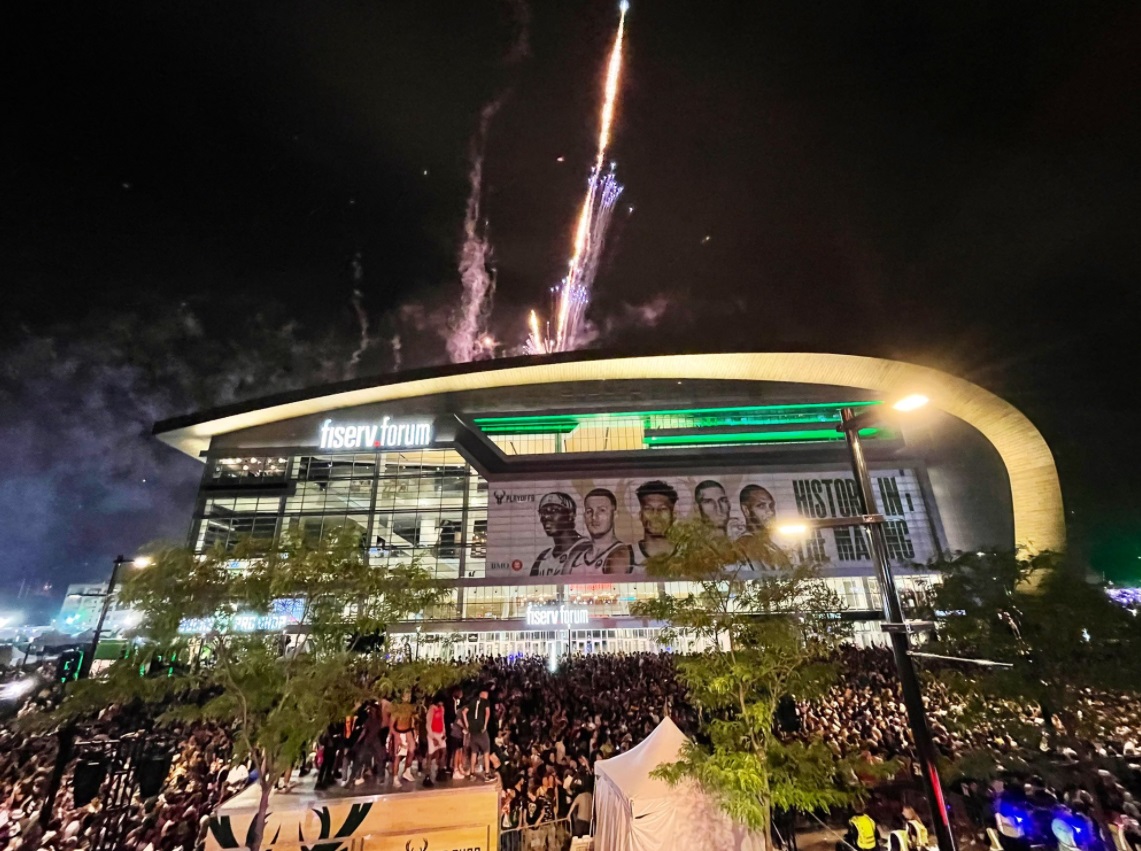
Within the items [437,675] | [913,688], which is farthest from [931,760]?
[437,675]

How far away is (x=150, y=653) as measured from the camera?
923cm

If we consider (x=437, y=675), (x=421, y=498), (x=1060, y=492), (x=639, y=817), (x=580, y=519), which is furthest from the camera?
(x=421, y=498)

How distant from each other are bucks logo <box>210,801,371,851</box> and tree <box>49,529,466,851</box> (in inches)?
26.5

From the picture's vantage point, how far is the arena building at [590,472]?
116 feet

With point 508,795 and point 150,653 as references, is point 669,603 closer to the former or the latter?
point 508,795

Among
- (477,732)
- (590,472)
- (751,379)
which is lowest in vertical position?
(477,732)


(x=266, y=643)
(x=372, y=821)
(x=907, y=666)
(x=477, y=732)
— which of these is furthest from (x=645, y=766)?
(x=266, y=643)

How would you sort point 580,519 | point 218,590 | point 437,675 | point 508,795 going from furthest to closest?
point 580,519, point 508,795, point 437,675, point 218,590

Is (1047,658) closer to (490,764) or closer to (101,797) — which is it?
(490,764)

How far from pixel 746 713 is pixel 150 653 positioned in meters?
10.3

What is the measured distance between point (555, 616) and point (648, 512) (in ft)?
34.3

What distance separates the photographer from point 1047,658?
12.4 meters

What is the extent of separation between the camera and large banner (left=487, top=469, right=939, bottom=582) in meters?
37.3

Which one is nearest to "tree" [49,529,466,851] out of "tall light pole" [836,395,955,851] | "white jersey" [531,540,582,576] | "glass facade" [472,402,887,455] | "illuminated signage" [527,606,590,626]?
"tall light pole" [836,395,955,851]
